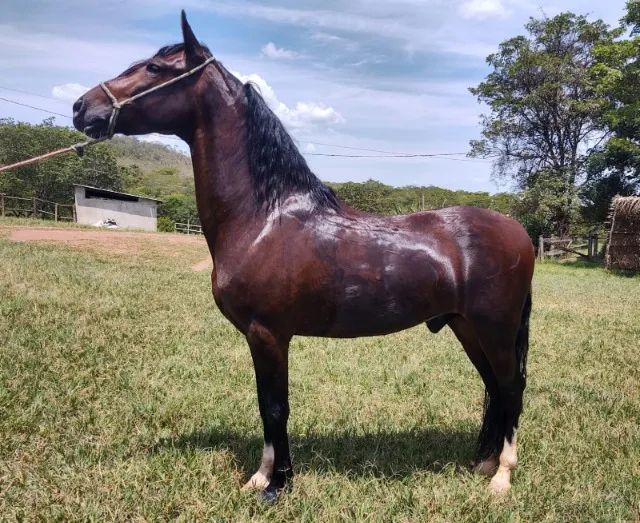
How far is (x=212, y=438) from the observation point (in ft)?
11.0

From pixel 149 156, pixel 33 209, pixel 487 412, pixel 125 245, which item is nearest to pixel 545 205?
pixel 125 245

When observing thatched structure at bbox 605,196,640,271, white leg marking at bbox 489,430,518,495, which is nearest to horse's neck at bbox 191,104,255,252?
white leg marking at bbox 489,430,518,495

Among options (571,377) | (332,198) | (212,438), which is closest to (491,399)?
(332,198)

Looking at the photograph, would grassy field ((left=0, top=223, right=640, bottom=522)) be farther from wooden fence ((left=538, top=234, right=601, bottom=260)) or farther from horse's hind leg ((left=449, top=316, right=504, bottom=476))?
wooden fence ((left=538, top=234, right=601, bottom=260))

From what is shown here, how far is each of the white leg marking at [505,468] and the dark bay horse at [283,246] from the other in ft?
0.07

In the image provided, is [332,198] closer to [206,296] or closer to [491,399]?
[491,399]

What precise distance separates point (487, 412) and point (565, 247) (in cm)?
2210

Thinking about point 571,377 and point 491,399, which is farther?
point 571,377

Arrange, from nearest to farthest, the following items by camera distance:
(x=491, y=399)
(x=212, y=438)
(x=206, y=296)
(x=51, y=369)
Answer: (x=491, y=399) < (x=212, y=438) < (x=51, y=369) < (x=206, y=296)

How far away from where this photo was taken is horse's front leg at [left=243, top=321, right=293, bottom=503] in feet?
8.42

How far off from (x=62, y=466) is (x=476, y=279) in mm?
2528

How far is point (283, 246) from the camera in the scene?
256cm

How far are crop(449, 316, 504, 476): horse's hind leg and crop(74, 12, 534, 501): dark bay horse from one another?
0.20 metres

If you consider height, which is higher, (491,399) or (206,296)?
(491,399)
